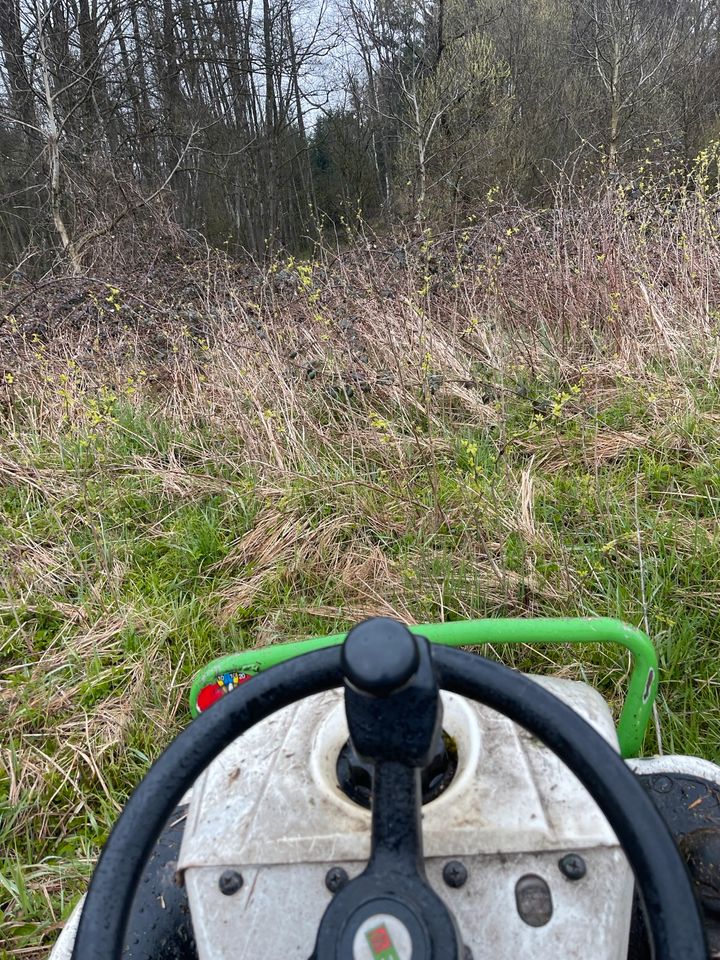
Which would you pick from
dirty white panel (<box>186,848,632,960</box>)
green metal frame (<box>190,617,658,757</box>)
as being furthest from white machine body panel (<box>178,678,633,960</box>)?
green metal frame (<box>190,617,658,757</box>)

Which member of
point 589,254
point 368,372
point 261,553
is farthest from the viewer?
point 589,254

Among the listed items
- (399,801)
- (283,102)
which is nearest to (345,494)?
(399,801)

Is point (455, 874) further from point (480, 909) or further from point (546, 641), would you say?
point (546, 641)

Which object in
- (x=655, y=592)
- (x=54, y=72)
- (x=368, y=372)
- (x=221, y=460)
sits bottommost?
(x=655, y=592)

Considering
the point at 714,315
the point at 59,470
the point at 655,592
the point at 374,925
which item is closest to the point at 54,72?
the point at 59,470

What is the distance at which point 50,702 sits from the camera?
210cm

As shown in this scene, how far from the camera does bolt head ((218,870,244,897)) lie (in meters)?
0.77

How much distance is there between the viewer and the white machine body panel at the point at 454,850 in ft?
2.38

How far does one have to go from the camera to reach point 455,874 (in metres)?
0.74

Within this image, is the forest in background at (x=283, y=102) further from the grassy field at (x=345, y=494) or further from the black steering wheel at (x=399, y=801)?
the black steering wheel at (x=399, y=801)

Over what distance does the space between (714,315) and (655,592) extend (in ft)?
7.35

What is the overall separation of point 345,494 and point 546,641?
1.81 meters

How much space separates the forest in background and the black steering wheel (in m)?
8.27

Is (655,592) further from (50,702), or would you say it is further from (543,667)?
(50,702)
